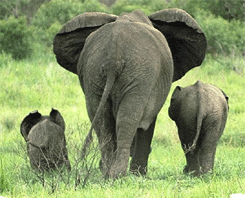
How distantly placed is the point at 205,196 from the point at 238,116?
5.68m

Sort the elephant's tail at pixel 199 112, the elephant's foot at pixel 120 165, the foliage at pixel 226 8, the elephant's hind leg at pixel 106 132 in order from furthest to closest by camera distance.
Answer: the foliage at pixel 226 8
the elephant's tail at pixel 199 112
the elephant's hind leg at pixel 106 132
the elephant's foot at pixel 120 165

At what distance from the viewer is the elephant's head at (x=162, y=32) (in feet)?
19.0

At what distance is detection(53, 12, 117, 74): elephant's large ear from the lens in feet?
19.0

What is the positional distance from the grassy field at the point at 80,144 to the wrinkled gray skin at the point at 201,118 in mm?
220

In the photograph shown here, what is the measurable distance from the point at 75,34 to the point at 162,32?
0.81 meters

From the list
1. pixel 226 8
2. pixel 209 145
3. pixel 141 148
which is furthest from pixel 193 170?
pixel 226 8

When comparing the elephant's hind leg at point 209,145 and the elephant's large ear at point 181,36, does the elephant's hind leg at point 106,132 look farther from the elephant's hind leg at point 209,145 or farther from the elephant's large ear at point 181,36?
the elephant's large ear at point 181,36

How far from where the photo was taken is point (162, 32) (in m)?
6.12

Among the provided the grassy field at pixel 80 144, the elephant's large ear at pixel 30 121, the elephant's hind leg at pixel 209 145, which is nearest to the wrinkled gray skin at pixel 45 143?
the grassy field at pixel 80 144

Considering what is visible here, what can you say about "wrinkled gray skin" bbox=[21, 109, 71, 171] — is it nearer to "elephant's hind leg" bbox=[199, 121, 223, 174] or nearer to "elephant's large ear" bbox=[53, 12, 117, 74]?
"elephant's large ear" bbox=[53, 12, 117, 74]

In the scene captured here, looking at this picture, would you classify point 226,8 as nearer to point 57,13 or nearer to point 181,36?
point 57,13

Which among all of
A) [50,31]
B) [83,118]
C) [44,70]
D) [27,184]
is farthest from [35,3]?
[27,184]

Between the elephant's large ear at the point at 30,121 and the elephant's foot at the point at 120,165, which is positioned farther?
the elephant's large ear at the point at 30,121

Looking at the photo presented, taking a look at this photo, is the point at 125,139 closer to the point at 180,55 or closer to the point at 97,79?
the point at 97,79
